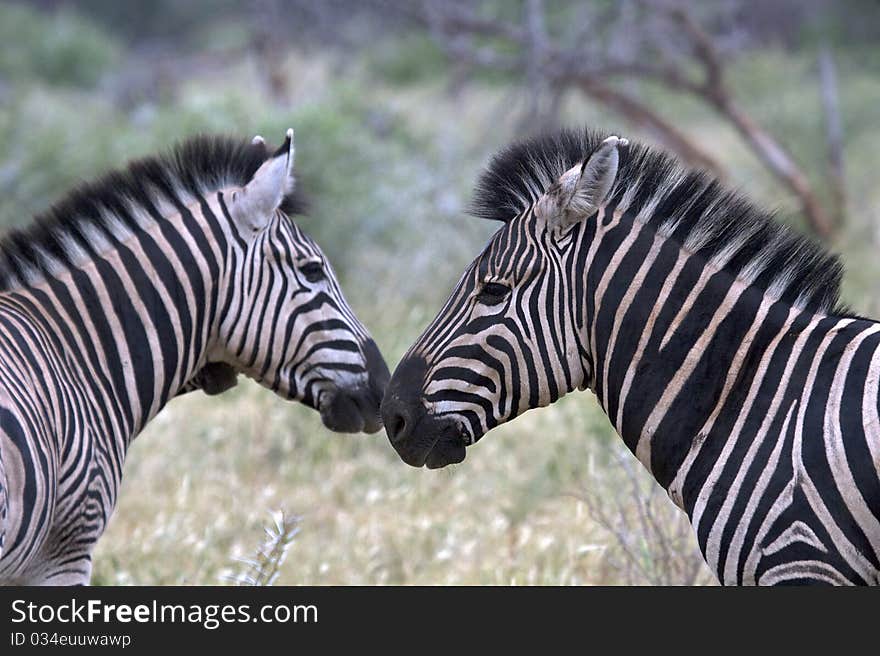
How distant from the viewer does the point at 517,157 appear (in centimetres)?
374

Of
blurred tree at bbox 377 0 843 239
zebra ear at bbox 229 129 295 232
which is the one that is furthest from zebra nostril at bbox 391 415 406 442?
blurred tree at bbox 377 0 843 239

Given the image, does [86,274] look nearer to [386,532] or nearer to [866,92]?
[386,532]

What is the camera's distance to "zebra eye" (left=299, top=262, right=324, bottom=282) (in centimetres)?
435

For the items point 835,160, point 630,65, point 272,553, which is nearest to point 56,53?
point 630,65

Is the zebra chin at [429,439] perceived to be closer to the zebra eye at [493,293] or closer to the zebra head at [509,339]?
the zebra head at [509,339]

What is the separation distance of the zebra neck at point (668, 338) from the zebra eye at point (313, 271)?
1.33m

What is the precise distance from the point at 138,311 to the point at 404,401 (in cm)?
119

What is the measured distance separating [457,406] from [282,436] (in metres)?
4.06

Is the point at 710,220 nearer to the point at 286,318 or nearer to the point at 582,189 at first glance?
the point at 582,189

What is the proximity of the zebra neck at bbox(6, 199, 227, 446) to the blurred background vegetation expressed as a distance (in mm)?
766

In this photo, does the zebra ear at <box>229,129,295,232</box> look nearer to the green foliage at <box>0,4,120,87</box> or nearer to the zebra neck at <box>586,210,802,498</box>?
the zebra neck at <box>586,210,802,498</box>

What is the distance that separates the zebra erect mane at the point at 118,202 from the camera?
4.05 metres

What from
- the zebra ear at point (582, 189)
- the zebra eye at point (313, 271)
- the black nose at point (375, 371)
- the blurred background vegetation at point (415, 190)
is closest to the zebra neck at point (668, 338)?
the zebra ear at point (582, 189)

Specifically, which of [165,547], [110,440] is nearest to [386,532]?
[165,547]
